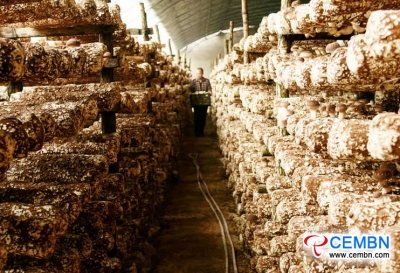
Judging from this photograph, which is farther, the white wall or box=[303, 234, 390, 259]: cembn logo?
the white wall

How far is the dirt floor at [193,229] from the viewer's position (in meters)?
5.12

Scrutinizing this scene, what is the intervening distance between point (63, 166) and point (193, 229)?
3.56m

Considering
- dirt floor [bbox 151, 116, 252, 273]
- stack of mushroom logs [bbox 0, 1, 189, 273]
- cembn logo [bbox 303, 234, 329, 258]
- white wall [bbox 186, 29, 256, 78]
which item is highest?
white wall [bbox 186, 29, 256, 78]

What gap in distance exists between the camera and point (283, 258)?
3.24 metres

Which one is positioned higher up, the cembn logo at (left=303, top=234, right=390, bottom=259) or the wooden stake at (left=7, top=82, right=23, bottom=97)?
the wooden stake at (left=7, top=82, right=23, bottom=97)

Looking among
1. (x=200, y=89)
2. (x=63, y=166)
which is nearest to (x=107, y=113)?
(x=63, y=166)

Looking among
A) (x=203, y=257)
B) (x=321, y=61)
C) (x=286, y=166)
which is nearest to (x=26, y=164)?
(x=286, y=166)

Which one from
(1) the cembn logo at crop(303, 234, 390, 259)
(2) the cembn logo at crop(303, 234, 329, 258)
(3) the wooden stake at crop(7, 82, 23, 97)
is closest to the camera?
(1) the cembn logo at crop(303, 234, 390, 259)

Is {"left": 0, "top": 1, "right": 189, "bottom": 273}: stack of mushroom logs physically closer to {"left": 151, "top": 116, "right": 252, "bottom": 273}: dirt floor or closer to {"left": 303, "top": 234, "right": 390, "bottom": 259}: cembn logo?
{"left": 151, "top": 116, "right": 252, "bottom": 273}: dirt floor

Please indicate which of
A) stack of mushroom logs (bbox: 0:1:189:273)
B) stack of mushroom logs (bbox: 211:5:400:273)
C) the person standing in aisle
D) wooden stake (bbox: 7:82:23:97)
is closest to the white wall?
the person standing in aisle

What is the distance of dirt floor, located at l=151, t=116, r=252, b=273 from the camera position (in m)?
5.12

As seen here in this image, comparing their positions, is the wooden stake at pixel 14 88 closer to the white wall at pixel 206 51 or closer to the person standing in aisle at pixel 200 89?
the person standing in aisle at pixel 200 89

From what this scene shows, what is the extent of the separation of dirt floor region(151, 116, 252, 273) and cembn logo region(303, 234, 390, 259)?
2.74 m

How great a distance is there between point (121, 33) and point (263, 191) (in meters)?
2.16
